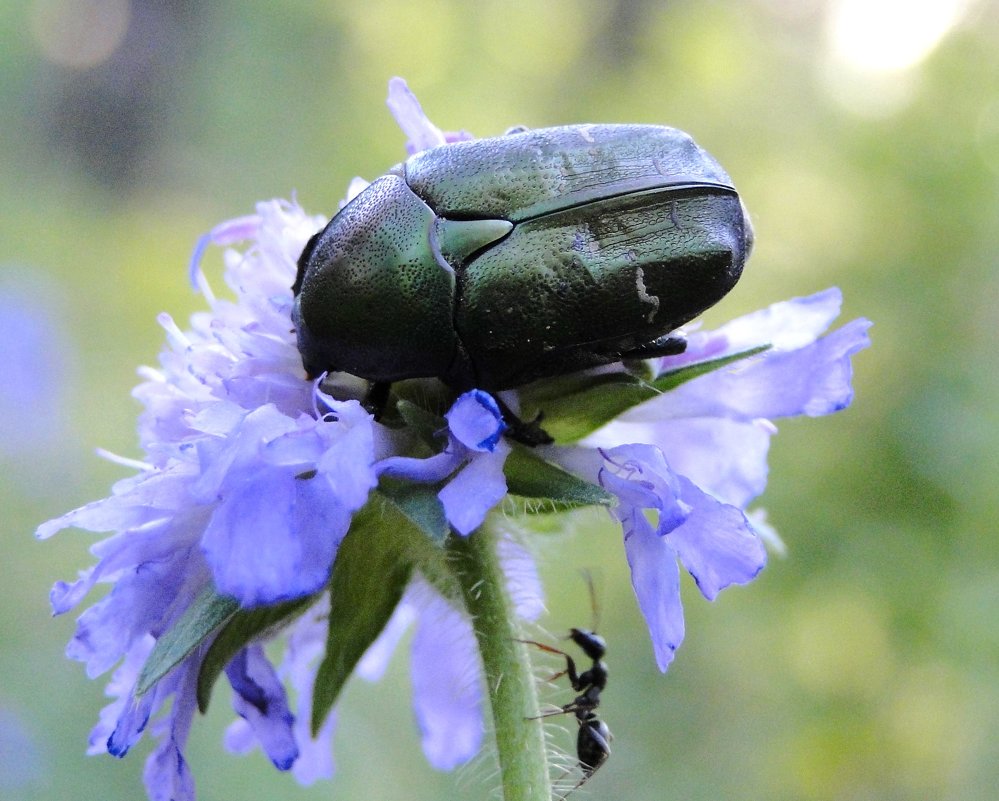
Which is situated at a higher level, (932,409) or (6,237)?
(6,237)

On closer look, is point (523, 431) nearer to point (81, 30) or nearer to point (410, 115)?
point (410, 115)

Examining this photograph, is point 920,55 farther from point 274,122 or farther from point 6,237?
point 6,237

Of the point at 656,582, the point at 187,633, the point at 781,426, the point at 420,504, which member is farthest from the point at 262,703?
the point at 781,426

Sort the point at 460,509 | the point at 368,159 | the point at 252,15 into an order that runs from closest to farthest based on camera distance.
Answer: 1. the point at 460,509
2. the point at 368,159
3. the point at 252,15

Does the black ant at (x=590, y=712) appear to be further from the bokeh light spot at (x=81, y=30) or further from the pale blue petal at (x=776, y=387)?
the bokeh light spot at (x=81, y=30)

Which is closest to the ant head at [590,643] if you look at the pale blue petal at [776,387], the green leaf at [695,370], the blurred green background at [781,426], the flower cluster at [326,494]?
the blurred green background at [781,426]

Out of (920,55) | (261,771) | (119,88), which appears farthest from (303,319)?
(119,88)
